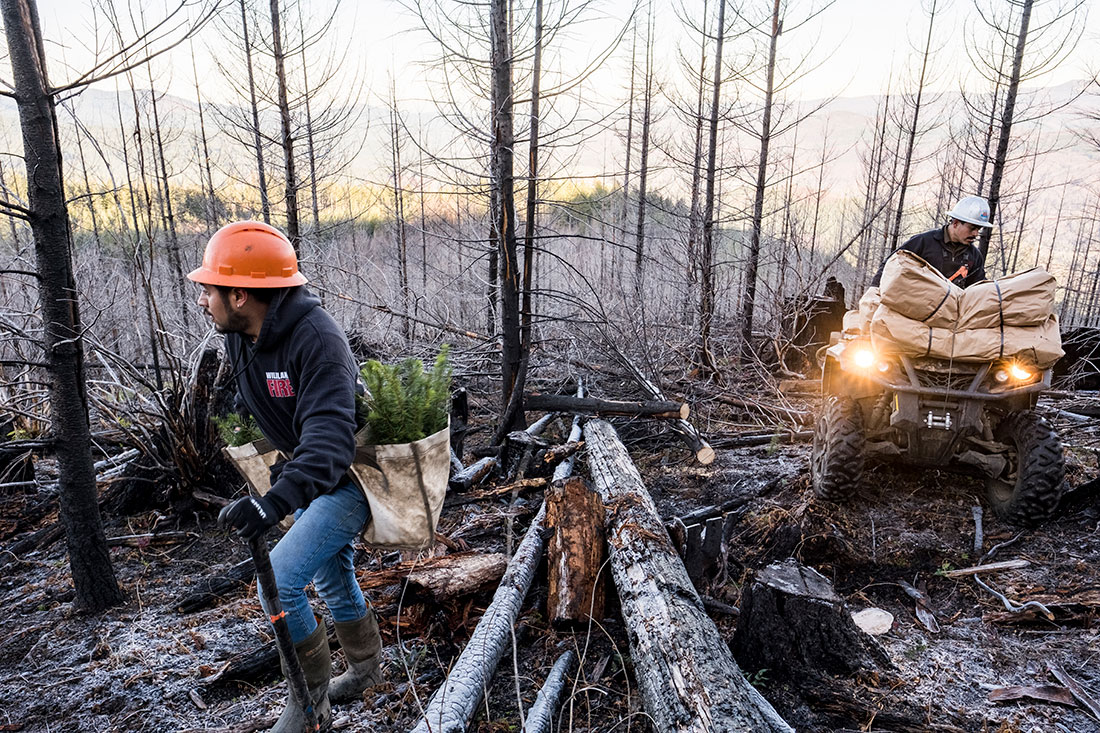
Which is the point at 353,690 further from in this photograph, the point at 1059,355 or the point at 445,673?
the point at 1059,355

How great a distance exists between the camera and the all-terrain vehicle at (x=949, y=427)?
431 centimetres

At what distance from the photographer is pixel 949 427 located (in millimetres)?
4344

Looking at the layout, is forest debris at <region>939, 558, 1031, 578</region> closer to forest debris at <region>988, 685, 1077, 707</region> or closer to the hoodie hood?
forest debris at <region>988, 685, 1077, 707</region>

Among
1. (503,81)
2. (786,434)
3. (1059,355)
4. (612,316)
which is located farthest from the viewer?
(612,316)

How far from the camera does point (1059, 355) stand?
420 centimetres

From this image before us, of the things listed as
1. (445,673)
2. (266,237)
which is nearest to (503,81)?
(266,237)

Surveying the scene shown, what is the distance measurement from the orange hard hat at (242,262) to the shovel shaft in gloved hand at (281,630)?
1087 mm

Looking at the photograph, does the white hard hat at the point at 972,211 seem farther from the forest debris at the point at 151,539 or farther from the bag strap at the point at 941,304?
the forest debris at the point at 151,539

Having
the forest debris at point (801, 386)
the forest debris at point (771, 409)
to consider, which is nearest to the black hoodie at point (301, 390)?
the forest debris at point (771, 409)

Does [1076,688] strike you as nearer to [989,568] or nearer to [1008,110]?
[989,568]

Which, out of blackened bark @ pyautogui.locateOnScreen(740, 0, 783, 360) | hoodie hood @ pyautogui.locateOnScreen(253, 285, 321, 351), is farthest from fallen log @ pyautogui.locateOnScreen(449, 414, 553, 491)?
blackened bark @ pyautogui.locateOnScreen(740, 0, 783, 360)

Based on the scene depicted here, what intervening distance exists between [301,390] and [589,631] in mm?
1884

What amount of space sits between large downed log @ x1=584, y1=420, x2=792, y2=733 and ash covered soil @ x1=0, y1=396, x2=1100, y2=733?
251mm

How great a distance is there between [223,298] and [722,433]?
6.46 m
